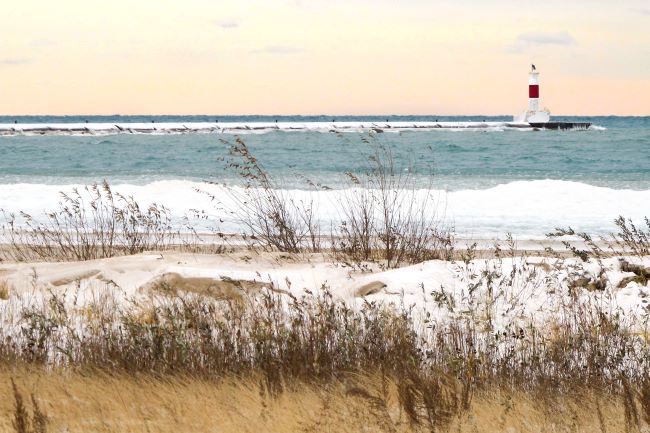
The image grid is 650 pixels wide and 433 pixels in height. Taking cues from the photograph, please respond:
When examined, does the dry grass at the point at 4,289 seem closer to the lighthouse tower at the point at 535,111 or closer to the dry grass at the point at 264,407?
the dry grass at the point at 264,407

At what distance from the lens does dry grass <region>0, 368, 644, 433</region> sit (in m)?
4.24

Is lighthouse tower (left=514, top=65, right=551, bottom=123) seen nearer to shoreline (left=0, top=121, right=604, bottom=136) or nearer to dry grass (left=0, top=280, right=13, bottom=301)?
shoreline (left=0, top=121, right=604, bottom=136)

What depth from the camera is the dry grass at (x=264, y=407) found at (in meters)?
4.24

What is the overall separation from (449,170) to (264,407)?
2906 cm

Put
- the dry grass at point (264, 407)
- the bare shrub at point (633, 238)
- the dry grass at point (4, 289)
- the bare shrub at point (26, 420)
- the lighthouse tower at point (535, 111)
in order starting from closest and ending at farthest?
1. the bare shrub at point (26, 420)
2. the dry grass at point (264, 407)
3. the dry grass at point (4, 289)
4. the bare shrub at point (633, 238)
5. the lighthouse tower at point (535, 111)

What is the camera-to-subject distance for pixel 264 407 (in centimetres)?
448

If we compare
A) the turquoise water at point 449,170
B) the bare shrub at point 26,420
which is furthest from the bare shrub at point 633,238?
the bare shrub at point 26,420

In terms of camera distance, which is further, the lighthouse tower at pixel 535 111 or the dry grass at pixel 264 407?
the lighthouse tower at pixel 535 111

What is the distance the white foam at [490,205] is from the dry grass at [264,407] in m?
10.1

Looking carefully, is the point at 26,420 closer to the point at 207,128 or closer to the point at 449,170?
the point at 449,170

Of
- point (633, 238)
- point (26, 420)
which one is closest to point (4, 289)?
point (26, 420)

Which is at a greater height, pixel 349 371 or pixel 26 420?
pixel 26 420

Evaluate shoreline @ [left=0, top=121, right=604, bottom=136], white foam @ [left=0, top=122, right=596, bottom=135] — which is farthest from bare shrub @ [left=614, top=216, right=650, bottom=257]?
shoreline @ [left=0, top=121, right=604, bottom=136]

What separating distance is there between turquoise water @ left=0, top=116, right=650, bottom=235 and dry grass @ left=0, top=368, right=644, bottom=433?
5308mm
